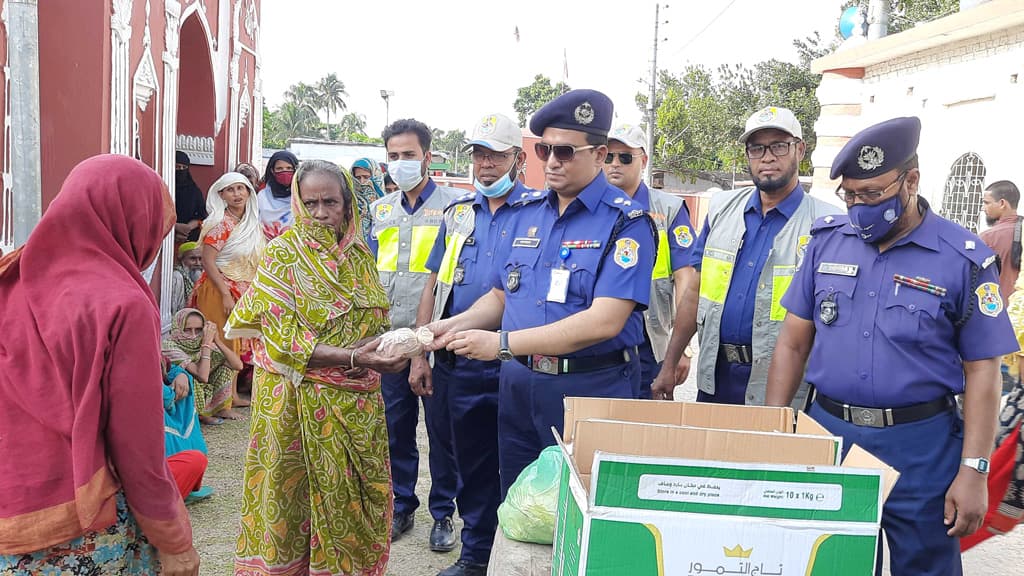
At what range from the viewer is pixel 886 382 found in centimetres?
257

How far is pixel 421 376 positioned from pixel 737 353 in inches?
60.5

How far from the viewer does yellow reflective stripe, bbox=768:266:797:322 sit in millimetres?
3482

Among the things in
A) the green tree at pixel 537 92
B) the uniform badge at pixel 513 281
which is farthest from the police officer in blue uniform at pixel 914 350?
the green tree at pixel 537 92

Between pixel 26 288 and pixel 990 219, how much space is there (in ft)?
28.4

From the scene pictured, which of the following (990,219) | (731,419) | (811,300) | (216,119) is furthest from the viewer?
(216,119)

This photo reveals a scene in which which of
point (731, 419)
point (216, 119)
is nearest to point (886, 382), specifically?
point (731, 419)

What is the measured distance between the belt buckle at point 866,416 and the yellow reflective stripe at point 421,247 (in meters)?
2.52

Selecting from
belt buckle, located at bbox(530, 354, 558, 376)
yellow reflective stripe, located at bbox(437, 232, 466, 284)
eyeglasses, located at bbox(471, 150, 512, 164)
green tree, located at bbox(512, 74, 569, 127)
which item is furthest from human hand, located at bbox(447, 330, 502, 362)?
green tree, located at bbox(512, 74, 569, 127)

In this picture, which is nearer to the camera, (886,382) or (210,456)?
(886,382)

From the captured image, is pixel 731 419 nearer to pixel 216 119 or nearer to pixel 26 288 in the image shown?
pixel 26 288

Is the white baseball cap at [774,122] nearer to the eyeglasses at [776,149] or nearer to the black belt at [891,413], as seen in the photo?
the eyeglasses at [776,149]

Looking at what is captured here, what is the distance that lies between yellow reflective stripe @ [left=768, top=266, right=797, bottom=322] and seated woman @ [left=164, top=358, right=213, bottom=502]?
3198 mm

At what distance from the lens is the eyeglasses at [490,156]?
13.5 ft

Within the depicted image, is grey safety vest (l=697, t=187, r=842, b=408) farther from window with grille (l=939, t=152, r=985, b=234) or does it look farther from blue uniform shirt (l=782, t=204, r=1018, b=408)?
window with grille (l=939, t=152, r=985, b=234)
